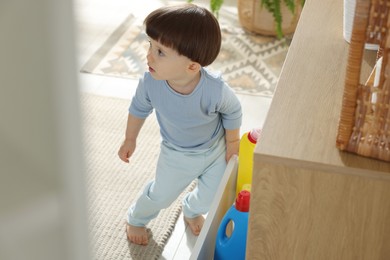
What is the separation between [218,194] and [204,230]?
0.11m

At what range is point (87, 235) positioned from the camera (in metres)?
0.20

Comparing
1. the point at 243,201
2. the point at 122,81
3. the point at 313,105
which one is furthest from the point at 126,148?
the point at 122,81

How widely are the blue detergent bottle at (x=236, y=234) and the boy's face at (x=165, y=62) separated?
320 mm

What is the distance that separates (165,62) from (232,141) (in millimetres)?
268

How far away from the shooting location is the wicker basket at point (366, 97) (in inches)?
29.8

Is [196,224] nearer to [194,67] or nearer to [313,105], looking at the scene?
[194,67]

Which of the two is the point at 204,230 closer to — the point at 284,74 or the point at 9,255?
the point at 284,74

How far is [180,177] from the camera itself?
1484 millimetres

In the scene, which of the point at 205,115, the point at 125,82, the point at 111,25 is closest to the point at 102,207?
the point at 205,115

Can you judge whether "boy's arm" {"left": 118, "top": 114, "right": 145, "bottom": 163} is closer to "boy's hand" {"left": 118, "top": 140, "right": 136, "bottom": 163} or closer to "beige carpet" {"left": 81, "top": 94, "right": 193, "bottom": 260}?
"boy's hand" {"left": 118, "top": 140, "right": 136, "bottom": 163}

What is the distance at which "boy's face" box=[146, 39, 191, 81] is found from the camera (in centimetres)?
135

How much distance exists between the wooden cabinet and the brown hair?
0.34m

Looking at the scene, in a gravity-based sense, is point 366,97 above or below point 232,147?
above

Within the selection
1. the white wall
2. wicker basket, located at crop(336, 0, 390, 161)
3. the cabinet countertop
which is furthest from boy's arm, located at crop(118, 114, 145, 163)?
the white wall
